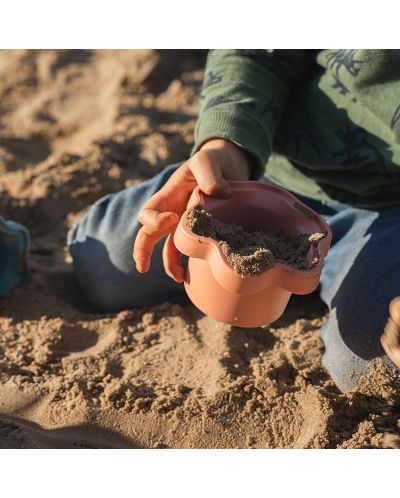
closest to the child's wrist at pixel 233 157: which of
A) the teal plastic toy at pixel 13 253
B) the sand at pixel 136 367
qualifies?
the sand at pixel 136 367

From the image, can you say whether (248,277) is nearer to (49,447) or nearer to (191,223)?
(191,223)

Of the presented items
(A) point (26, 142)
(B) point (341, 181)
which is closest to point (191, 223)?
(B) point (341, 181)

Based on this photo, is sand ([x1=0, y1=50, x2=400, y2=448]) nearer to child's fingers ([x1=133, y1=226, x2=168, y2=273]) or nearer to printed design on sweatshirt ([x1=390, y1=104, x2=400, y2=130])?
child's fingers ([x1=133, y1=226, x2=168, y2=273])

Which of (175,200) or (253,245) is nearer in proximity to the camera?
(253,245)

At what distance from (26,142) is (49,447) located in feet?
4.29

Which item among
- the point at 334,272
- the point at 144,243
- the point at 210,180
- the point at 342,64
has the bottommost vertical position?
the point at 334,272

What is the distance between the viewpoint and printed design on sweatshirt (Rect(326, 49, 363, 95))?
1329 millimetres

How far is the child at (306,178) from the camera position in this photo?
1217 mm

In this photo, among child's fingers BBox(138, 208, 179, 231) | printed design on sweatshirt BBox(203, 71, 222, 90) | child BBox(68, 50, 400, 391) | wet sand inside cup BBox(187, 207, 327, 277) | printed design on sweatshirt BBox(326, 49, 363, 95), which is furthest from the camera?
printed design on sweatshirt BBox(203, 71, 222, 90)

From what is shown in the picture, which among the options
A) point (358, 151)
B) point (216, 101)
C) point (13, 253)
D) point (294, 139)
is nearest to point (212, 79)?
point (216, 101)

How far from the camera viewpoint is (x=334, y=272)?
4.47 ft

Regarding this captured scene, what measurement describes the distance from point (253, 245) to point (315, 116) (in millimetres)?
480

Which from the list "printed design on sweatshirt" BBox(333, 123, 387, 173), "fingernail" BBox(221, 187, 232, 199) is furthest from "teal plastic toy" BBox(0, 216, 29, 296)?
"printed design on sweatshirt" BBox(333, 123, 387, 173)

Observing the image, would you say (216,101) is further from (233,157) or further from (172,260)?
(172,260)
